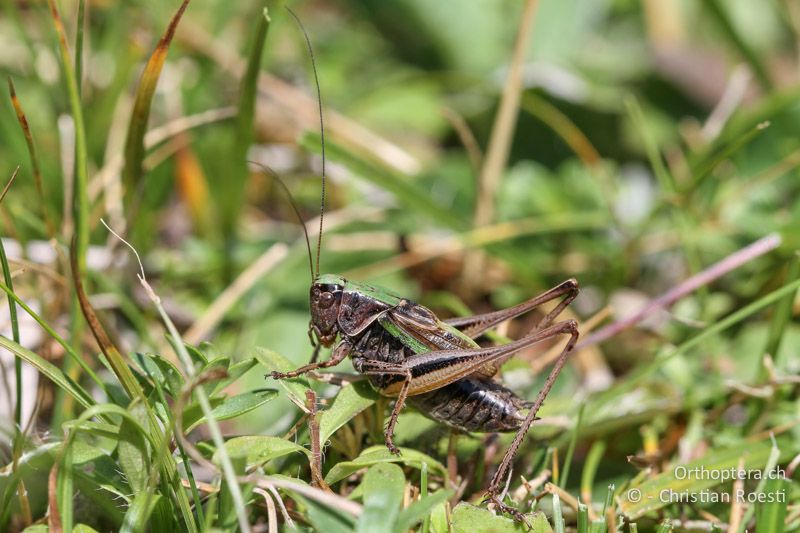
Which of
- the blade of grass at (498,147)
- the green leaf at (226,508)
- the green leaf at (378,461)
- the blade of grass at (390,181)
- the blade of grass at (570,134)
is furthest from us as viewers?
the blade of grass at (570,134)

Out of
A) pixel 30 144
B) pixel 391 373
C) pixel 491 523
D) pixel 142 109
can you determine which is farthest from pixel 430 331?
pixel 30 144

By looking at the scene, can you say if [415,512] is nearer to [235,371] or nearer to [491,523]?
[491,523]

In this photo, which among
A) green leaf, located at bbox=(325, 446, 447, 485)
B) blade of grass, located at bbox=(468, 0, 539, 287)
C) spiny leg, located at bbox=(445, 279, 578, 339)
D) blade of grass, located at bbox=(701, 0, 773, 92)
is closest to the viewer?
green leaf, located at bbox=(325, 446, 447, 485)

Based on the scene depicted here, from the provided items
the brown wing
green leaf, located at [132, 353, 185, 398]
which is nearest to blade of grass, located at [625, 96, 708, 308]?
the brown wing

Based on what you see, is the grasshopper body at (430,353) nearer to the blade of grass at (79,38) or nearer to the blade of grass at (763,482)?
the blade of grass at (763,482)

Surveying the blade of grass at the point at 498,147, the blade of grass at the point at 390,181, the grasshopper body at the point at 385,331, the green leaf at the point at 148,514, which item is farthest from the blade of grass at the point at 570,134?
the green leaf at the point at 148,514

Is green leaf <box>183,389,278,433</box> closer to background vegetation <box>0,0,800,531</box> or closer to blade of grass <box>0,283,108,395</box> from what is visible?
background vegetation <box>0,0,800,531</box>

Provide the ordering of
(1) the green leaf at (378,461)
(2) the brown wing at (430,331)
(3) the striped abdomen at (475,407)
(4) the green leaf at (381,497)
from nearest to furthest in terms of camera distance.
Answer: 1. (4) the green leaf at (381,497)
2. (1) the green leaf at (378,461)
3. (3) the striped abdomen at (475,407)
4. (2) the brown wing at (430,331)

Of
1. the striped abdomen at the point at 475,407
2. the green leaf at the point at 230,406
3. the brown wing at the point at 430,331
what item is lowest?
the green leaf at the point at 230,406
